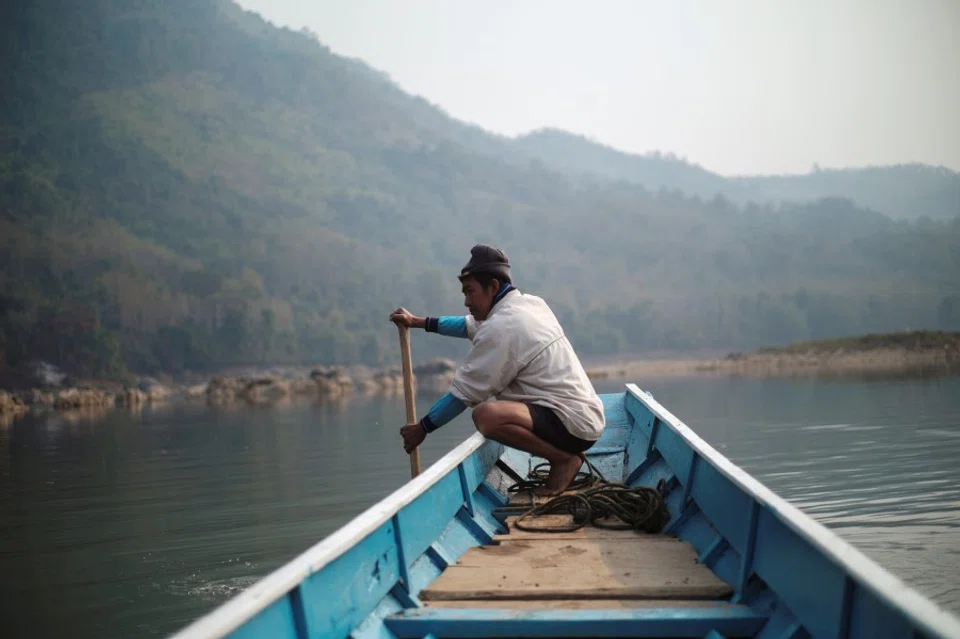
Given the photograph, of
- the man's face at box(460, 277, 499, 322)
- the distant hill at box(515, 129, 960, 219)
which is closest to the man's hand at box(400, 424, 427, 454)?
the man's face at box(460, 277, 499, 322)

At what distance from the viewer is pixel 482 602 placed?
3355mm

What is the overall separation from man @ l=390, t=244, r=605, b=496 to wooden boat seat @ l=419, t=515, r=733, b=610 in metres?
0.63

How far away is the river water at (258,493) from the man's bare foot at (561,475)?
2.04 metres

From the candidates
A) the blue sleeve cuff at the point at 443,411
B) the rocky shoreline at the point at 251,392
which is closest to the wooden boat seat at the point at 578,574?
the blue sleeve cuff at the point at 443,411

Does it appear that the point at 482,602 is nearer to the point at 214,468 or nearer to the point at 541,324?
the point at 541,324

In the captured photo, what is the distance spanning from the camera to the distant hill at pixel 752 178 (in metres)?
155

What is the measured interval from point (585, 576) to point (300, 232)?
88.4 meters

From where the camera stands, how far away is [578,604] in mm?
3254

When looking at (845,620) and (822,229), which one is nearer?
(845,620)

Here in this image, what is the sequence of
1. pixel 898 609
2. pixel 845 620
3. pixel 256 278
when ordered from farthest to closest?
pixel 256 278 → pixel 845 620 → pixel 898 609

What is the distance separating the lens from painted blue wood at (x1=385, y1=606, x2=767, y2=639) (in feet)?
9.82

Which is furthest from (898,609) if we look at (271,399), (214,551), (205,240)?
(205,240)

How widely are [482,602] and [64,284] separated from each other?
69.6m

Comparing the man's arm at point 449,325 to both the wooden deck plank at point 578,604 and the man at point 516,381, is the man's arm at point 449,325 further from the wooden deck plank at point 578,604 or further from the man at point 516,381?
the wooden deck plank at point 578,604
